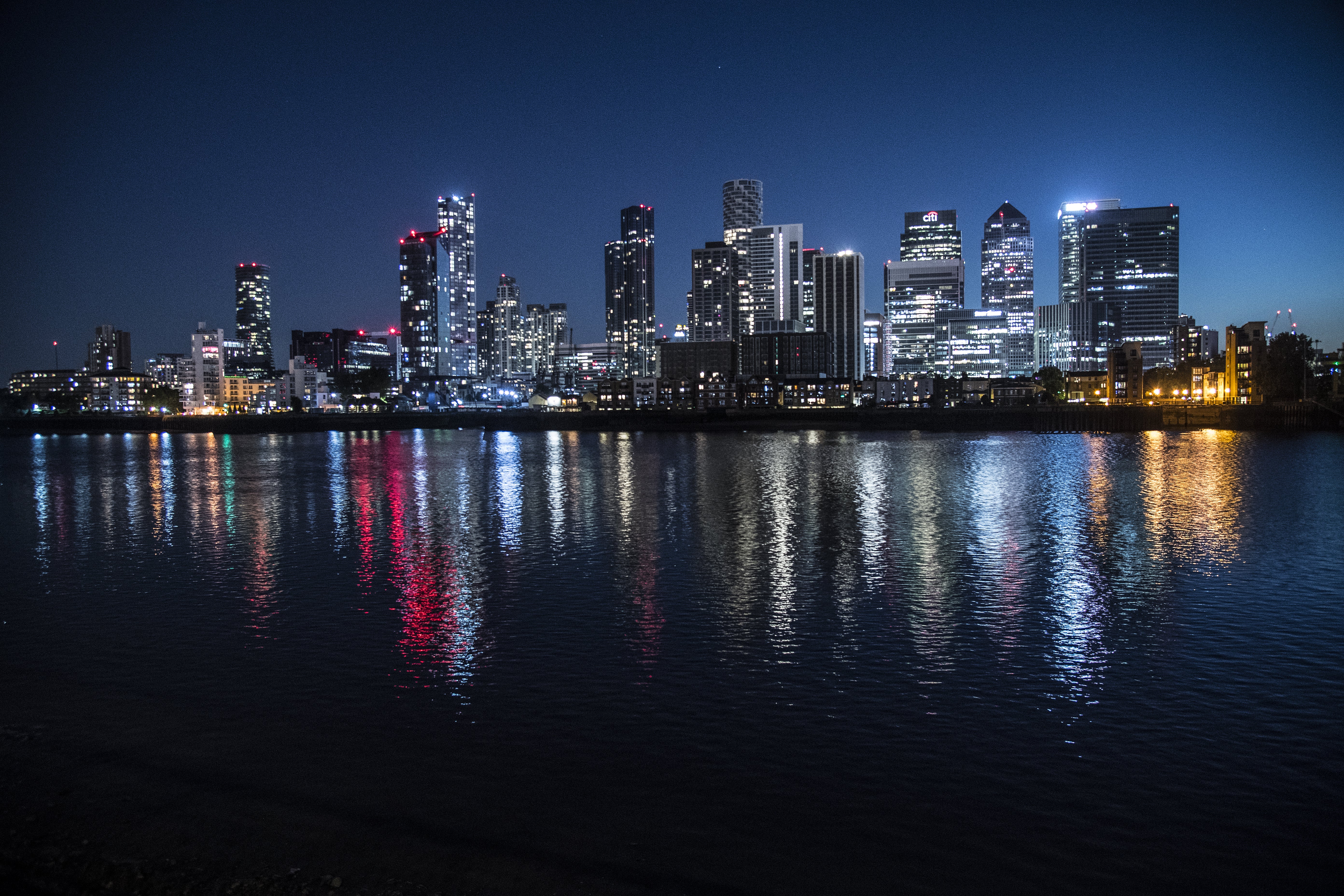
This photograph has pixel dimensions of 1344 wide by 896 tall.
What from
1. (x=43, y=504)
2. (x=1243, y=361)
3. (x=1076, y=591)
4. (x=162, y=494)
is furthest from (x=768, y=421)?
(x=1076, y=591)

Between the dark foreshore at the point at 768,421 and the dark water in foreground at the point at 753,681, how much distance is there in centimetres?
10024

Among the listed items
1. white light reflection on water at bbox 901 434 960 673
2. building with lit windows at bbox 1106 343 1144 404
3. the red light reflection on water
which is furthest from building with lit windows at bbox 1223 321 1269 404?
the red light reflection on water

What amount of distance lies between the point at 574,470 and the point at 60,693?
4807 cm

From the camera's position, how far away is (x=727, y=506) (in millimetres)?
38844

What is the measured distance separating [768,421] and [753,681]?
14868 centimetres

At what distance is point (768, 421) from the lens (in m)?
162

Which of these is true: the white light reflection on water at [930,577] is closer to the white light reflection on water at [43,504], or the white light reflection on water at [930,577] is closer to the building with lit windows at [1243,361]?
the white light reflection on water at [43,504]

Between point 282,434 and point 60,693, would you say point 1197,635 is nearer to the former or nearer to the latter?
point 60,693

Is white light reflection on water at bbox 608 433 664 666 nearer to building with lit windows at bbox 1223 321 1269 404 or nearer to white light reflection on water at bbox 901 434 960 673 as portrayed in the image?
white light reflection on water at bbox 901 434 960 673

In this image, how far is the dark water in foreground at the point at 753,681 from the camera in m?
9.55

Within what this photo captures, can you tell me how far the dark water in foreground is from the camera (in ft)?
31.3

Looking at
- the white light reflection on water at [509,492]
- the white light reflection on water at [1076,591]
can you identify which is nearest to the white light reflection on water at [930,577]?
the white light reflection on water at [1076,591]

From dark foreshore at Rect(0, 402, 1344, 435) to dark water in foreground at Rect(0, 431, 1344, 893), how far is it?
329ft

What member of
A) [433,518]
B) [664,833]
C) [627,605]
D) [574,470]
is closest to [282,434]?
[574,470]
